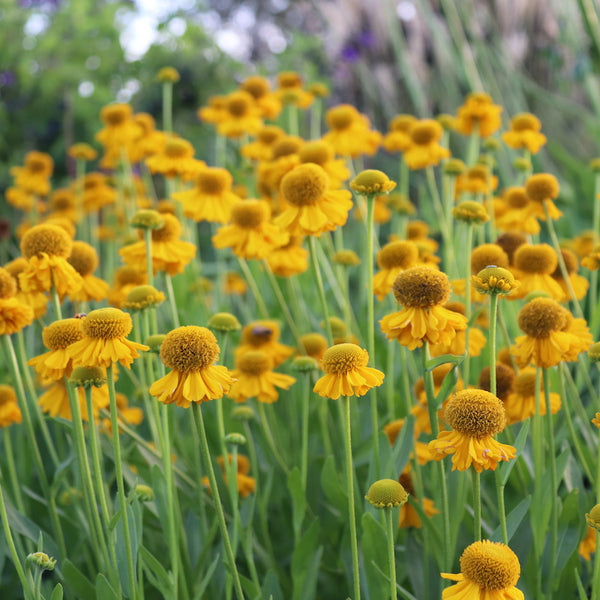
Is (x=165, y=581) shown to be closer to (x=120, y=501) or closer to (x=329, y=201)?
(x=120, y=501)

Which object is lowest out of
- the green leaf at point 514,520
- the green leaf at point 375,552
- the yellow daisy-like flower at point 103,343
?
the green leaf at point 375,552

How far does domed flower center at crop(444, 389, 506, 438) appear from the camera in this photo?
32.0 inches

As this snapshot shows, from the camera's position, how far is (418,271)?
37.4 inches

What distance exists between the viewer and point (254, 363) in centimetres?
128

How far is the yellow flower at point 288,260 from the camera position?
1.55 meters

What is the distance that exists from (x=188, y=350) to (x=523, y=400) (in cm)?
59

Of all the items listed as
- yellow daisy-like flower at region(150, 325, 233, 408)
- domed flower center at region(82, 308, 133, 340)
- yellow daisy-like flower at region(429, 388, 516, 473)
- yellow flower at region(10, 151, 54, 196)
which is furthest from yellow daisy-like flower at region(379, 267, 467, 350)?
yellow flower at region(10, 151, 54, 196)

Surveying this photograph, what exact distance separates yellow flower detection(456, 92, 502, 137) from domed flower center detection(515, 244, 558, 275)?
2.43ft

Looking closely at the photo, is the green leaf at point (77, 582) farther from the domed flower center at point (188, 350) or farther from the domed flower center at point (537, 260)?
the domed flower center at point (537, 260)

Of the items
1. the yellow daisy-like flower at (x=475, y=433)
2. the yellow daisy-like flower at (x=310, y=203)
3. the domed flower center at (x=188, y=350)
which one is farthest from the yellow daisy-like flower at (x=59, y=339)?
the yellow daisy-like flower at (x=475, y=433)

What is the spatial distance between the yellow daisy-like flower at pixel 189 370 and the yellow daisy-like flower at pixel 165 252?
0.48m

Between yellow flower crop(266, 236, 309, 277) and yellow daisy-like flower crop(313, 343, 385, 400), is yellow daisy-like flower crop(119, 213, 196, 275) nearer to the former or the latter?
yellow flower crop(266, 236, 309, 277)

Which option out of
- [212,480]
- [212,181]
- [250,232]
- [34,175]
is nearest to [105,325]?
[212,480]

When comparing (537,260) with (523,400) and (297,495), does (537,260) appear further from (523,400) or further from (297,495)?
(297,495)
